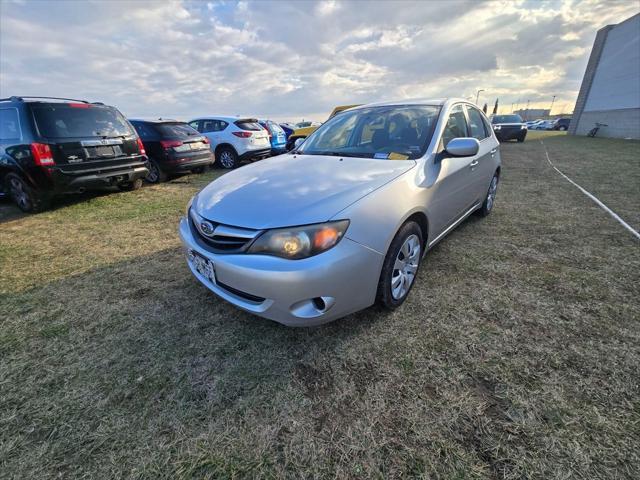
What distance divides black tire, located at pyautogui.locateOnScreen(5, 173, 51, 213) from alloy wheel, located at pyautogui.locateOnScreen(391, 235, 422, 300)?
523cm

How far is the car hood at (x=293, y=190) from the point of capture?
5.87ft

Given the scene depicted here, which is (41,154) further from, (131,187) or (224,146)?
(224,146)

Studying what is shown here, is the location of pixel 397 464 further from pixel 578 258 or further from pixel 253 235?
pixel 578 258

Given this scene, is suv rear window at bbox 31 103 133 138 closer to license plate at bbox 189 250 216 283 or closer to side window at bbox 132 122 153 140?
side window at bbox 132 122 153 140

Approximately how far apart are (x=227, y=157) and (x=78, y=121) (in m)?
4.40

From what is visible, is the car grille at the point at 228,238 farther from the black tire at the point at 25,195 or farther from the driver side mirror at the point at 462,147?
the black tire at the point at 25,195

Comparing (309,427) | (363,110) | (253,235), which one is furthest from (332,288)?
(363,110)

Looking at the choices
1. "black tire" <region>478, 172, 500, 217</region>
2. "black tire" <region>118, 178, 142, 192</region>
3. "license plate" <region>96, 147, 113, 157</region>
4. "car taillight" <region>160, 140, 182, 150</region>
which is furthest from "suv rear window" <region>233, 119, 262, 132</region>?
"black tire" <region>478, 172, 500, 217</region>

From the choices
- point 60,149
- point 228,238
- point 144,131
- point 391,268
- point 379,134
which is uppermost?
point 379,134

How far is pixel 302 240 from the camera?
5.57 ft

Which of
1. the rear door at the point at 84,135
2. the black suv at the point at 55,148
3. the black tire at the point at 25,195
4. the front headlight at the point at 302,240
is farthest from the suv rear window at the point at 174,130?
the front headlight at the point at 302,240

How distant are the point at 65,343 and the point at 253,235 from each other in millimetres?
1551

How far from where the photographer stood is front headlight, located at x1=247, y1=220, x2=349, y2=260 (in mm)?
1693

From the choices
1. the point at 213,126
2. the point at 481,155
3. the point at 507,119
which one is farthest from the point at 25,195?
the point at 507,119
